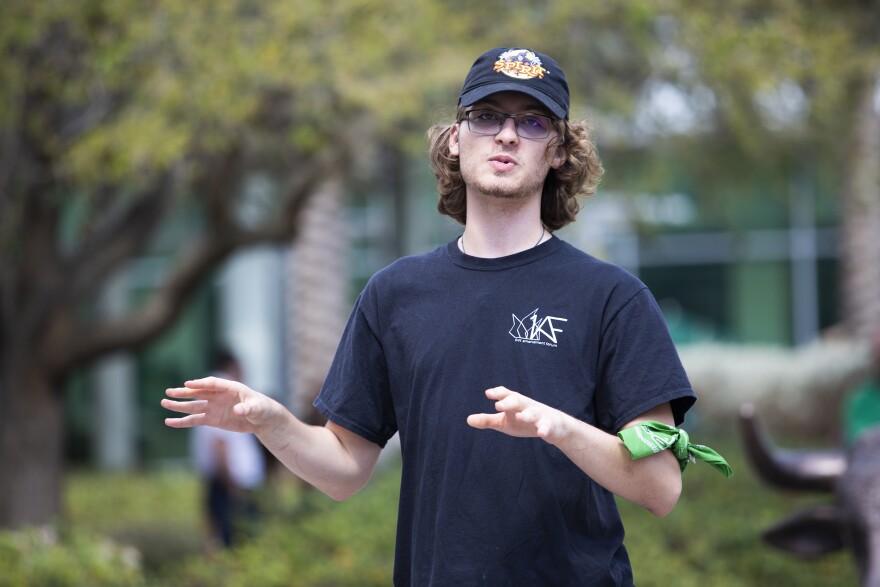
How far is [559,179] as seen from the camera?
291 centimetres

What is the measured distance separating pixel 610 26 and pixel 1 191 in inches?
199

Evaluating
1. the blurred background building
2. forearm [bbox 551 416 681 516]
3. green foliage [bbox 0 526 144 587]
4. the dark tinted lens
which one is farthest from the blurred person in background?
forearm [bbox 551 416 681 516]

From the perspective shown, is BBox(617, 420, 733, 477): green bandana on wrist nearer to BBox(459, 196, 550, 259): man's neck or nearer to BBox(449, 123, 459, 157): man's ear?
BBox(459, 196, 550, 259): man's neck

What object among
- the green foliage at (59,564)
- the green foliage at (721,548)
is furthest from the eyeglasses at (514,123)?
the green foliage at (59,564)

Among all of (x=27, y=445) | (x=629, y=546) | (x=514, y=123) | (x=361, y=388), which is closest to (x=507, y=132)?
(x=514, y=123)

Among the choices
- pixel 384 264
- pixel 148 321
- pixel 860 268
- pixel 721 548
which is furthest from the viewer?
pixel 384 264

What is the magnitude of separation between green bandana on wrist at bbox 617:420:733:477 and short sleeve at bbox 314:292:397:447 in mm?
669

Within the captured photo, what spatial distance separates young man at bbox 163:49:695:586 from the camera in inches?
99.7

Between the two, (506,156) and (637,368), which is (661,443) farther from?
(506,156)

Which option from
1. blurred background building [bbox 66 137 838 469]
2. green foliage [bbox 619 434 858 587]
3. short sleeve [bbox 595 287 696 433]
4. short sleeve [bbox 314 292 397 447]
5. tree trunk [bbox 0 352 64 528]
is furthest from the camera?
blurred background building [bbox 66 137 838 469]

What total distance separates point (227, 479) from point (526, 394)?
7.18 meters

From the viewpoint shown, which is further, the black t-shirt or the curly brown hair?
the curly brown hair

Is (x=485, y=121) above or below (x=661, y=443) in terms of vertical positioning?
above

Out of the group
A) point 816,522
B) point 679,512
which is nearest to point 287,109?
point 679,512
